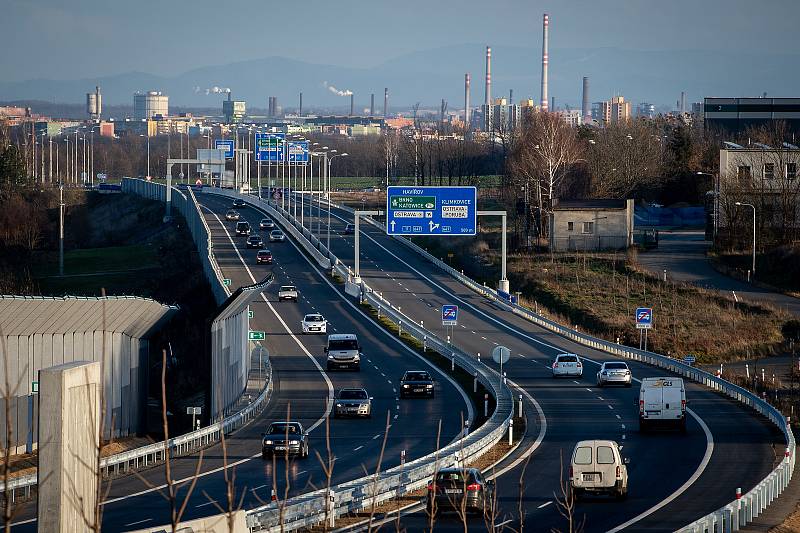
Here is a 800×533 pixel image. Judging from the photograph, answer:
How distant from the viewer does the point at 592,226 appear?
9412cm

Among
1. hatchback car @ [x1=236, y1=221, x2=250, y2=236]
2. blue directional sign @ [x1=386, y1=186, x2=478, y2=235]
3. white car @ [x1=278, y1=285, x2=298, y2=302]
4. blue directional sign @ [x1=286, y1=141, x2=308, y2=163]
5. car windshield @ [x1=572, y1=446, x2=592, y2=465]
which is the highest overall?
blue directional sign @ [x1=286, y1=141, x2=308, y2=163]

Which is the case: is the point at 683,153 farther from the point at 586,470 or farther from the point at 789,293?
the point at 586,470

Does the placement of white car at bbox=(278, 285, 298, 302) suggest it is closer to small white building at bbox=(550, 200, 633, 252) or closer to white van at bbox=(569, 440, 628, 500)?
small white building at bbox=(550, 200, 633, 252)

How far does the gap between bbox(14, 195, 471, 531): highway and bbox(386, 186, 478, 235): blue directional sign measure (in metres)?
5.81

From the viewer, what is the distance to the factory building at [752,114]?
6255 inches

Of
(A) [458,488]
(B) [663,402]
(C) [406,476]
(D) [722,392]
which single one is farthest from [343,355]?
(A) [458,488]

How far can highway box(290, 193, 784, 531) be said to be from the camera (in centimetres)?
2625

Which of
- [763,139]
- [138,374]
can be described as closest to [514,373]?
[138,374]

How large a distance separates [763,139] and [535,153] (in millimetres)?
19810

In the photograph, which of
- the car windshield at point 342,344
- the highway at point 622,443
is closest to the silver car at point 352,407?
the highway at point 622,443

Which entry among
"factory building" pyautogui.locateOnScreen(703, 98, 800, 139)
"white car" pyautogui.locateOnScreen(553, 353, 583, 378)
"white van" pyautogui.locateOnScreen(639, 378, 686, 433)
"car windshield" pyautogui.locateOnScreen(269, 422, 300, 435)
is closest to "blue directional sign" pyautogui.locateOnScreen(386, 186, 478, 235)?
"white car" pyautogui.locateOnScreen(553, 353, 583, 378)

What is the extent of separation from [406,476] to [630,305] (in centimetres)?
4847

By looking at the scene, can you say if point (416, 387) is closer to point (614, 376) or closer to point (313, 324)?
point (614, 376)

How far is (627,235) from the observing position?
308 ft
